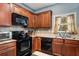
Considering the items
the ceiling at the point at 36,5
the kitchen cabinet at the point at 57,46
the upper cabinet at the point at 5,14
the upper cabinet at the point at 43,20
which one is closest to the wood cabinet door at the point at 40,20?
the upper cabinet at the point at 43,20

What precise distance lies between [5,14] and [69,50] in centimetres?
106

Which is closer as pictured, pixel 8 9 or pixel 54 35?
pixel 8 9

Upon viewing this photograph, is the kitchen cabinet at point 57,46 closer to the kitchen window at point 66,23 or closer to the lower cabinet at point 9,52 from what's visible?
the kitchen window at point 66,23

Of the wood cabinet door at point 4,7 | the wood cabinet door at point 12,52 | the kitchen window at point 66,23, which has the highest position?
the wood cabinet door at point 4,7

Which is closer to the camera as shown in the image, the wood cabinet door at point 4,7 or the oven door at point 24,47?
the wood cabinet door at point 4,7

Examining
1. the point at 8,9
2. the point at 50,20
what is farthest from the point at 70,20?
the point at 8,9

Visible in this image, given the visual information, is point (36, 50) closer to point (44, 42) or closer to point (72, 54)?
point (44, 42)

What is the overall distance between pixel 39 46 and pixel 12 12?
0.65m

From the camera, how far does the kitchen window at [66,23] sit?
1.61 metres

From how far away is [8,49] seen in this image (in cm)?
158

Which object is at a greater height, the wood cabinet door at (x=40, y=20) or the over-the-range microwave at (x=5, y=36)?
A: the wood cabinet door at (x=40, y=20)

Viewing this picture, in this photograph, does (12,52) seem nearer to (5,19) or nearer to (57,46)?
(5,19)

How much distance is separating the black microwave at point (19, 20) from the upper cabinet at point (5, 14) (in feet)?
0.23

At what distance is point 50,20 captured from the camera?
1.69 metres
